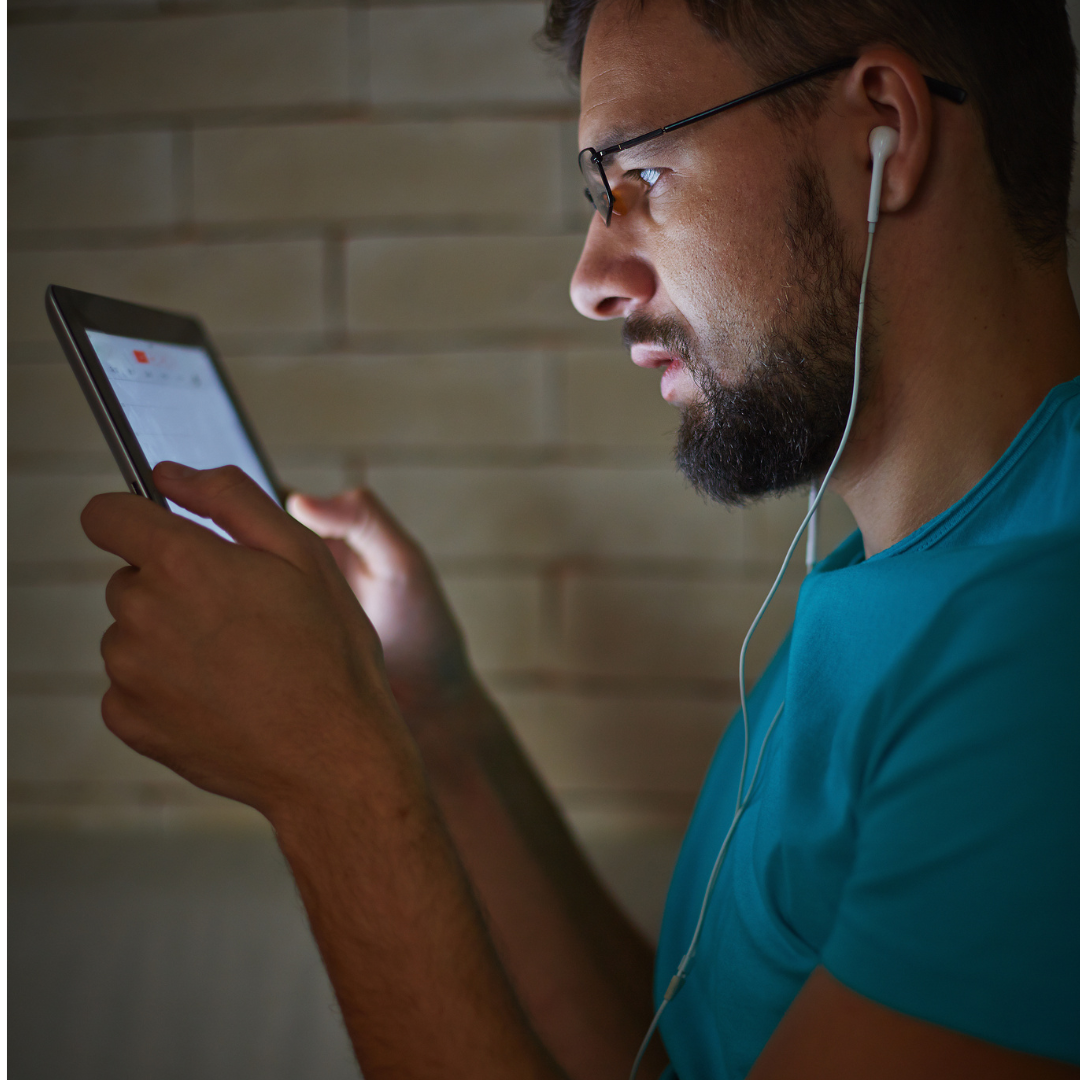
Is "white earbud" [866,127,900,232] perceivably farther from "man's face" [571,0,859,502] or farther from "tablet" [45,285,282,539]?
"tablet" [45,285,282,539]

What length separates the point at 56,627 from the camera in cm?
110

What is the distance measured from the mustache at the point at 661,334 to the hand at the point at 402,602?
389 mm

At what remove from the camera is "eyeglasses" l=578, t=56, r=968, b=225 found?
1.78 ft

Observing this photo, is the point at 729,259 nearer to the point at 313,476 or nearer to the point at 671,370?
the point at 671,370

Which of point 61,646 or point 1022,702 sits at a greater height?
point 1022,702

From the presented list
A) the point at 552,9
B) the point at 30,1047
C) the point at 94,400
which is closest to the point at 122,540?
the point at 94,400

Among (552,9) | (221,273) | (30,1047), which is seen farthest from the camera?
(221,273)

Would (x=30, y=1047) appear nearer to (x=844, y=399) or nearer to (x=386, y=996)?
(x=386, y=996)

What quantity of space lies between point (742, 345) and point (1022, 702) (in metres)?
0.33

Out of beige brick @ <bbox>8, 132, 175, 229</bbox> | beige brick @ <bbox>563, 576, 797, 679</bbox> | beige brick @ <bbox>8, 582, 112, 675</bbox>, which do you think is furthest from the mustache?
beige brick @ <bbox>8, 582, 112, 675</bbox>

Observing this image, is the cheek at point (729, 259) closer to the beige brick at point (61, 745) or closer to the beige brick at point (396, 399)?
the beige brick at point (396, 399)

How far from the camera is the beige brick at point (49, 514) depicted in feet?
3.55

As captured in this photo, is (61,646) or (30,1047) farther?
(61,646)

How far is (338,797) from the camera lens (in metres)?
0.49
